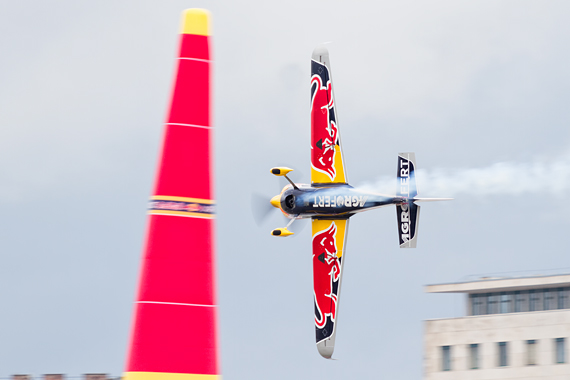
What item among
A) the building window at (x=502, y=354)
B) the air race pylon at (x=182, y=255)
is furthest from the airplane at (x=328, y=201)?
the building window at (x=502, y=354)

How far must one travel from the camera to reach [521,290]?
177 feet

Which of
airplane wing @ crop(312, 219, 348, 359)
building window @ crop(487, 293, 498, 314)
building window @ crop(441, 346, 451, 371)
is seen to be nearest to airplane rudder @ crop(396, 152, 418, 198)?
airplane wing @ crop(312, 219, 348, 359)

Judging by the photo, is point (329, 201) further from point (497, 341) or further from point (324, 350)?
point (497, 341)

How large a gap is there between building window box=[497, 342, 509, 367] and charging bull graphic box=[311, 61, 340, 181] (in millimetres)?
25594

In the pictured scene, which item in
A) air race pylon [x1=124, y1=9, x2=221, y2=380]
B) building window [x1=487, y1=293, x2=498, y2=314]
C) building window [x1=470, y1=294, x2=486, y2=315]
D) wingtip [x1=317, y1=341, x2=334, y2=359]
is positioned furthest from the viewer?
building window [x1=470, y1=294, x2=486, y2=315]

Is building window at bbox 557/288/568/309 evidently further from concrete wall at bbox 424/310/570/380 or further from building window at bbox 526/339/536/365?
building window at bbox 526/339/536/365

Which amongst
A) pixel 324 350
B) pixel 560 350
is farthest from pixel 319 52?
pixel 560 350

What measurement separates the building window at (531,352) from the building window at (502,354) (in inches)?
42.0

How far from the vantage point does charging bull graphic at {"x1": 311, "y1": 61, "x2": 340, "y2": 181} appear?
2656 cm

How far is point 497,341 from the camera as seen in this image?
49.7 metres

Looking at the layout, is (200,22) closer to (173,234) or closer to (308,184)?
(173,234)

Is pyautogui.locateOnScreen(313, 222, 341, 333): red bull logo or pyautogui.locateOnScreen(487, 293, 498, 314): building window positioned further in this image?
pyautogui.locateOnScreen(487, 293, 498, 314): building window

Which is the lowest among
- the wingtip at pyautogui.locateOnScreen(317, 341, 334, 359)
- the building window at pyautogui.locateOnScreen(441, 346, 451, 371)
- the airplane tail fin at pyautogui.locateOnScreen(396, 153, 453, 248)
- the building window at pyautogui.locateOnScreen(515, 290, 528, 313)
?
the wingtip at pyautogui.locateOnScreen(317, 341, 334, 359)

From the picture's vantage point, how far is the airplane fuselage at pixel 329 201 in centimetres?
2477
